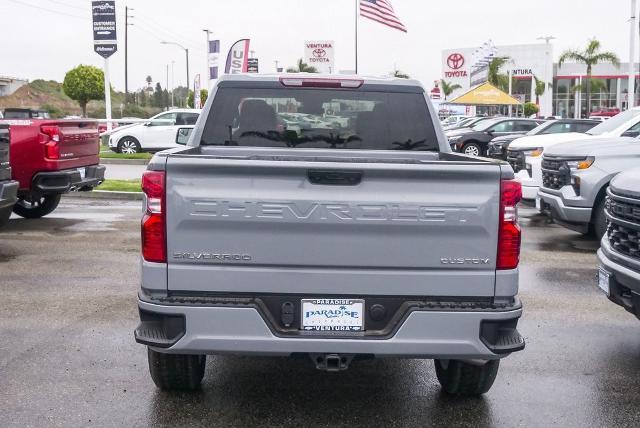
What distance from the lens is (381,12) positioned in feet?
94.9

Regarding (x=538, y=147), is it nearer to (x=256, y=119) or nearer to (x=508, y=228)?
(x=256, y=119)

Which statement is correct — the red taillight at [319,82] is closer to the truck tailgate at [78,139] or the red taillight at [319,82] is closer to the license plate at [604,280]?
the license plate at [604,280]

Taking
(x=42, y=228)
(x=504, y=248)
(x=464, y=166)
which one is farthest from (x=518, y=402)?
(x=42, y=228)

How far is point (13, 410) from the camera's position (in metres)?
4.57

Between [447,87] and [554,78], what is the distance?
11679 mm

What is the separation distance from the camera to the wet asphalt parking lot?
4523 millimetres

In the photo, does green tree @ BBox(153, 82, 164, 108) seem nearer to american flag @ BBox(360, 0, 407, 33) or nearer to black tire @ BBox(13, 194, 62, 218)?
american flag @ BBox(360, 0, 407, 33)

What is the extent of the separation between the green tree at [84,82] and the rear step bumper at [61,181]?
5389cm

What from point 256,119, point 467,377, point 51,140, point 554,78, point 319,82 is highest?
point 554,78

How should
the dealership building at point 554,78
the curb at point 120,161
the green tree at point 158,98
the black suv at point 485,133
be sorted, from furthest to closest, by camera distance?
1. the green tree at point 158,98
2. the dealership building at point 554,78
3. the black suv at point 485,133
4. the curb at point 120,161

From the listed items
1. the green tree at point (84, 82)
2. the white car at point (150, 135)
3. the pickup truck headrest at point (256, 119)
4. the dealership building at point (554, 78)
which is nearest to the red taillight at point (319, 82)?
the pickup truck headrest at point (256, 119)

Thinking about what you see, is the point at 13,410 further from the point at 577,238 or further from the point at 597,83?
the point at 597,83

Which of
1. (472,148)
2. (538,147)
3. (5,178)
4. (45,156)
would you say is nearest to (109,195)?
(45,156)

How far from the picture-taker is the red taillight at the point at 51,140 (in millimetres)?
10914
